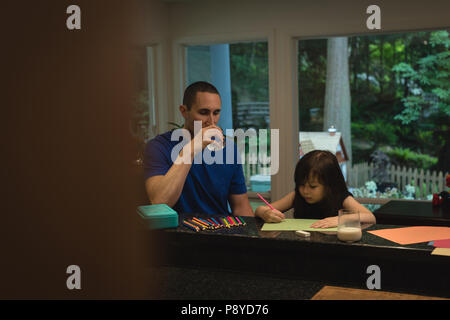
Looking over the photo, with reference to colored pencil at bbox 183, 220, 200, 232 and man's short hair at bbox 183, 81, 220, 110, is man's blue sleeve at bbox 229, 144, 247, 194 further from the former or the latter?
colored pencil at bbox 183, 220, 200, 232

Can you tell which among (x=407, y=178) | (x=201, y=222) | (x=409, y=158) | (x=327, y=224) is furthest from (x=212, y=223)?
(x=409, y=158)

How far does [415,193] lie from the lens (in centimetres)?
477

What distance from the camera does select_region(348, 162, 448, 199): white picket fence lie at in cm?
473

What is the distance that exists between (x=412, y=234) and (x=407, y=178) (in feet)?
11.0

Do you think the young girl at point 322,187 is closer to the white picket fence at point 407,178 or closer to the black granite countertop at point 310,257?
the black granite countertop at point 310,257

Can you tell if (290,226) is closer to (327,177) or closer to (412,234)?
(412,234)

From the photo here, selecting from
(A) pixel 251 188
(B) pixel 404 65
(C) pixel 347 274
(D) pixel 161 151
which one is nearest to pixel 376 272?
(C) pixel 347 274

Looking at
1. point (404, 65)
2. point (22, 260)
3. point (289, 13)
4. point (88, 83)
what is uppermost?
point (289, 13)

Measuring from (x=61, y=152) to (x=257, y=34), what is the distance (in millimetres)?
4405

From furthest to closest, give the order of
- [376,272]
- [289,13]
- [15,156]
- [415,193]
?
[415,193]
[289,13]
[376,272]
[15,156]

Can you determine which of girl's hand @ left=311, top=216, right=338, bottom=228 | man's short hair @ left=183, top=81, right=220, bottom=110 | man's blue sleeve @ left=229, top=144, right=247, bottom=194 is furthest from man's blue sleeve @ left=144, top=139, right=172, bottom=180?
girl's hand @ left=311, top=216, right=338, bottom=228

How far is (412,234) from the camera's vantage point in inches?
68.9

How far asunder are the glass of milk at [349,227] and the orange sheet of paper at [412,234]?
0.41ft

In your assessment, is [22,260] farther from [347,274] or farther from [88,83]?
[347,274]
